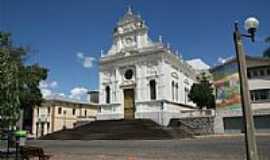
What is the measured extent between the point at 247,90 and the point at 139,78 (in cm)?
3594

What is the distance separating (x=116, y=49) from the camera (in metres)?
46.5

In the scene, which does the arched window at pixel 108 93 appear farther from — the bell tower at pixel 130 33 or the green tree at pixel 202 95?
Answer: the green tree at pixel 202 95

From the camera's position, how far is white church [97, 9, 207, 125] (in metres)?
41.1

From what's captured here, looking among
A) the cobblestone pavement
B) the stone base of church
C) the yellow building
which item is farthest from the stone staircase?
the yellow building

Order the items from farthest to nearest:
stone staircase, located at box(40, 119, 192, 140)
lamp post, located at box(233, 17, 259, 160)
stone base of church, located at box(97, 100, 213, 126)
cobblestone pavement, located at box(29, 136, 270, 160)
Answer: stone base of church, located at box(97, 100, 213, 126), stone staircase, located at box(40, 119, 192, 140), cobblestone pavement, located at box(29, 136, 270, 160), lamp post, located at box(233, 17, 259, 160)

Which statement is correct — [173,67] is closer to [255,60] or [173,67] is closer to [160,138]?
[255,60]

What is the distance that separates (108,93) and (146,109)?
745 centimetres

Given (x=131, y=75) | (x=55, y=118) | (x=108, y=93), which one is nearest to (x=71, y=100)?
(x=55, y=118)

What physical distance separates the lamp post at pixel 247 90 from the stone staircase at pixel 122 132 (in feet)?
75.0

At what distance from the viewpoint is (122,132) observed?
111 feet

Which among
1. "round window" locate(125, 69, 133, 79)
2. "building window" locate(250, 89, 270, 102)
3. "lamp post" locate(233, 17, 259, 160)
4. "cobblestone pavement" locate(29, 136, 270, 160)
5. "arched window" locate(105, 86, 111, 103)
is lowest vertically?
"cobblestone pavement" locate(29, 136, 270, 160)

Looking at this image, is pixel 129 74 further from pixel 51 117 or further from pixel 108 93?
pixel 51 117

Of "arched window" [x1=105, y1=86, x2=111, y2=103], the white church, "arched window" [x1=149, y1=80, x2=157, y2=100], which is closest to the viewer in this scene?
the white church

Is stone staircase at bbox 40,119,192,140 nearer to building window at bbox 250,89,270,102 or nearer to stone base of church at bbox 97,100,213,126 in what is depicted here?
stone base of church at bbox 97,100,213,126
